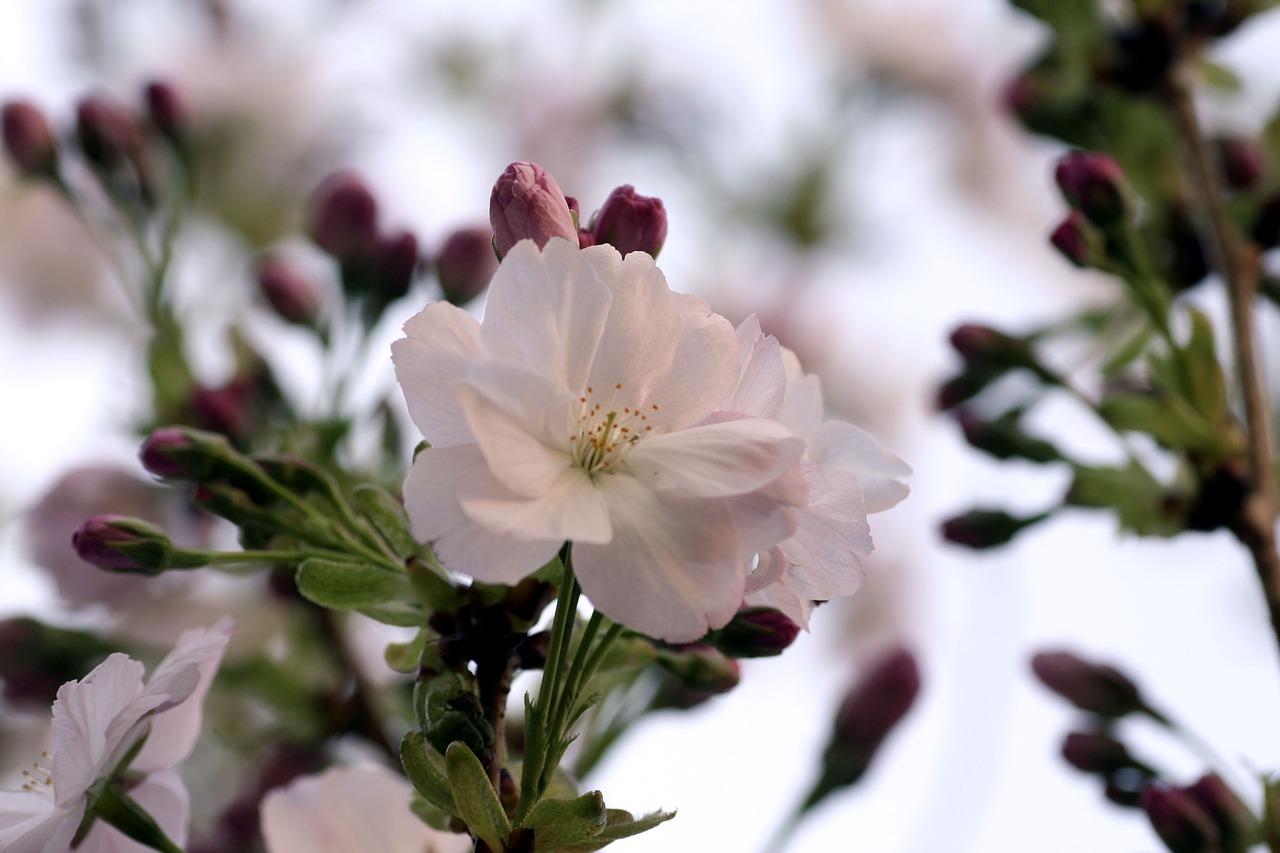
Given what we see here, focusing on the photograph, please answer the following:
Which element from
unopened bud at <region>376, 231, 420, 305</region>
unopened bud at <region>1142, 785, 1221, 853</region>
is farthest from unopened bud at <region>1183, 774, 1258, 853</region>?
unopened bud at <region>376, 231, 420, 305</region>

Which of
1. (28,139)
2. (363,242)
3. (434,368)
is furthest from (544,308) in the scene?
(28,139)

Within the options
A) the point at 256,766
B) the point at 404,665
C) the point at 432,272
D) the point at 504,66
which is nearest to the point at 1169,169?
the point at 432,272

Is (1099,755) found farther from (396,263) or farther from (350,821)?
(396,263)

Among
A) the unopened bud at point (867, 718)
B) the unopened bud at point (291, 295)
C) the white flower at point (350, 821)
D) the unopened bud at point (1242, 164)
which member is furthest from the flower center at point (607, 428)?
the unopened bud at point (1242, 164)

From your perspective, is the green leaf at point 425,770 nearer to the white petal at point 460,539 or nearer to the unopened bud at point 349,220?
the white petal at point 460,539

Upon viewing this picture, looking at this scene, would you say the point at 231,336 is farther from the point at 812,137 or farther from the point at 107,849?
the point at 812,137
